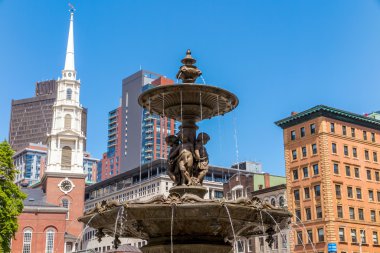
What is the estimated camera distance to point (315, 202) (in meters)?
65.9

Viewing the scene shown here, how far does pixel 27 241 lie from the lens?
87.3 metres

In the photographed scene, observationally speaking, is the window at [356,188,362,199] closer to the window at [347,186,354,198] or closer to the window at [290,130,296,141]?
the window at [347,186,354,198]

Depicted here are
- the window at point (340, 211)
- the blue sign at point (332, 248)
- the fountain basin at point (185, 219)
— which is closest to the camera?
the fountain basin at point (185, 219)

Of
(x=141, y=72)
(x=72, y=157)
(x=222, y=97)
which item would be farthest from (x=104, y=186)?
(x=222, y=97)

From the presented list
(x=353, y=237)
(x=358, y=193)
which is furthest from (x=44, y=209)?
(x=358, y=193)

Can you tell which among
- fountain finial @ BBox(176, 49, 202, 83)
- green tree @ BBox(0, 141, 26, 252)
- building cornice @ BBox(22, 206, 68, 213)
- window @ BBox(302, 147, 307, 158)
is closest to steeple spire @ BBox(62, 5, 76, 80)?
building cornice @ BBox(22, 206, 68, 213)

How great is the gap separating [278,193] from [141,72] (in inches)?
4763

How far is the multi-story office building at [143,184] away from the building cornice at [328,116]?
33.0m

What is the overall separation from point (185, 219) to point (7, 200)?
28.6 m

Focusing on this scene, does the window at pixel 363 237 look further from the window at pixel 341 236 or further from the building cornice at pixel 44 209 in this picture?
the building cornice at pixel 44 209

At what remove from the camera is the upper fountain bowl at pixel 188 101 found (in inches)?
626

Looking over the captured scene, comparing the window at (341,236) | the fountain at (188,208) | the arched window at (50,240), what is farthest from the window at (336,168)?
the fountain at (188,208)

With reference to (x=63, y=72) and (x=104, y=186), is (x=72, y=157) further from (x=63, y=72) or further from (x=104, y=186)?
(x=104, y=186)

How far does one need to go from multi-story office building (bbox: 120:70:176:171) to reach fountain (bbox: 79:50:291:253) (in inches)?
5816
